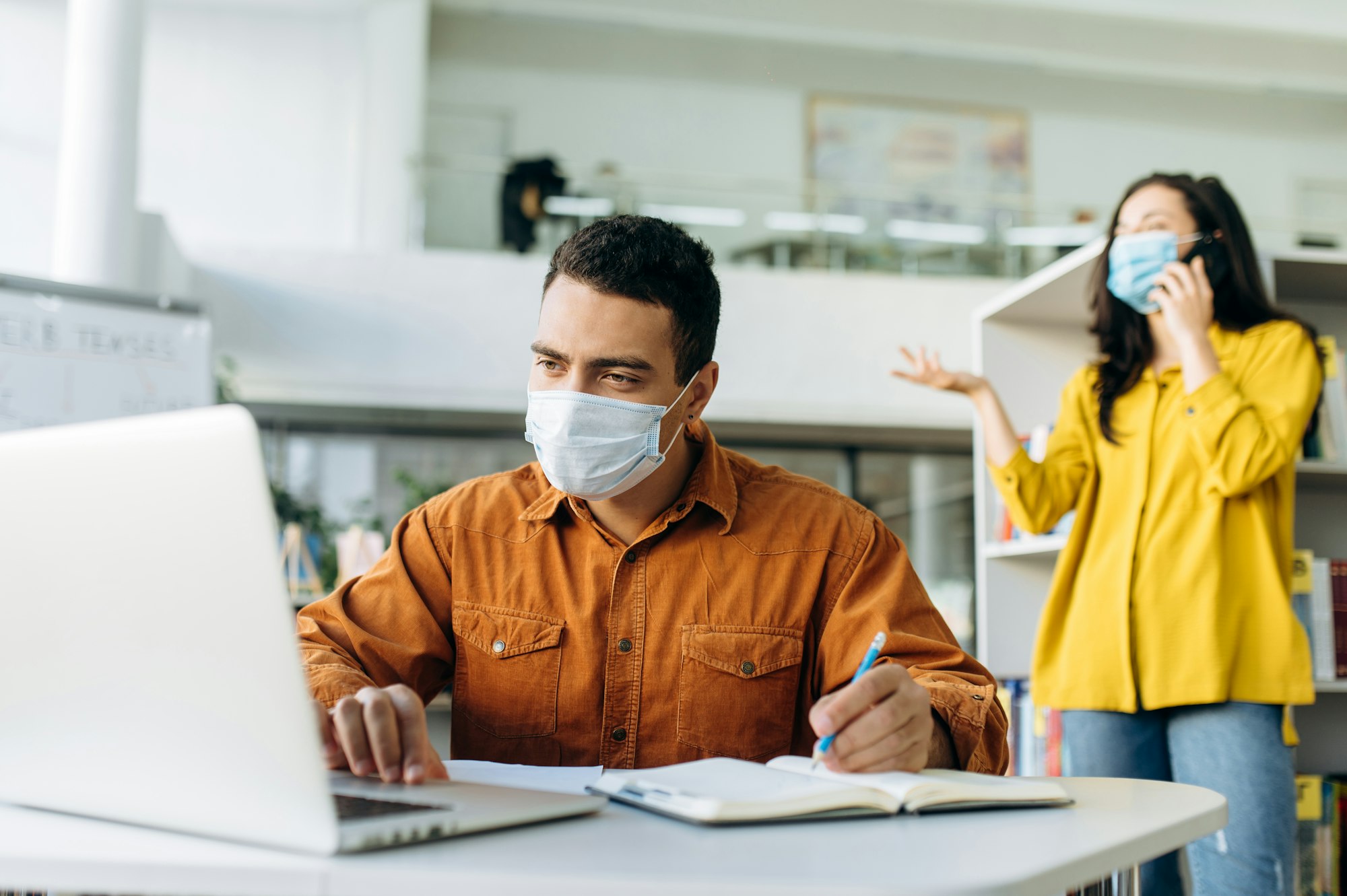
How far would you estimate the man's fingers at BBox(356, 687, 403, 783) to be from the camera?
33.2 inches

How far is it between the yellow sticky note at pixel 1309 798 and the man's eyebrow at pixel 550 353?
68.8 inches

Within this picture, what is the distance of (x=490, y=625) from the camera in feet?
4.35

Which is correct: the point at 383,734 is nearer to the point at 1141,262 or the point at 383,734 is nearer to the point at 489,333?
the point at 1141,262

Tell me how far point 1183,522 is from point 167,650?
1.73 meters

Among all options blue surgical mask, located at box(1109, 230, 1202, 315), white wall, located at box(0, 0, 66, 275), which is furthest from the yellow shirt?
white wall, located at box(0, 0, 66, 275)

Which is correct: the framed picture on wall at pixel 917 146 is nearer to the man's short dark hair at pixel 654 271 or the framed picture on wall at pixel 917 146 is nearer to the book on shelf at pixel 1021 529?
the book on shelf at pixel 1021 529

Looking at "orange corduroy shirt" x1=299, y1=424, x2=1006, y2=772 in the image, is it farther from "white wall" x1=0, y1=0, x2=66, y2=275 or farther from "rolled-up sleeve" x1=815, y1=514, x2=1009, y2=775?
"white wall" x1=0, y1=0, x2=66, y2=275

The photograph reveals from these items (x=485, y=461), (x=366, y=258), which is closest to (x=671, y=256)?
(x=366, y=258)

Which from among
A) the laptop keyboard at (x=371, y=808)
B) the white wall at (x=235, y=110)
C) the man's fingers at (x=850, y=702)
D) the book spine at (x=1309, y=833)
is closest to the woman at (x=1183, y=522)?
the book spine at (x=1309, y=833)

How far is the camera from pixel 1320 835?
2.18 metres

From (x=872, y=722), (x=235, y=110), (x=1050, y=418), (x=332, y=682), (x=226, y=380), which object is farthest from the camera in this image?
(x=235, y=110)

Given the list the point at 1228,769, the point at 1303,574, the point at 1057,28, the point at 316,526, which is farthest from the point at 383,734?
the point at 1057,28

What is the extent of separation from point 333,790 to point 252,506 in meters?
0.29

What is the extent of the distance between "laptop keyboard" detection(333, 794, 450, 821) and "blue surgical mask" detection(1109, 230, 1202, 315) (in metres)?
1.72
